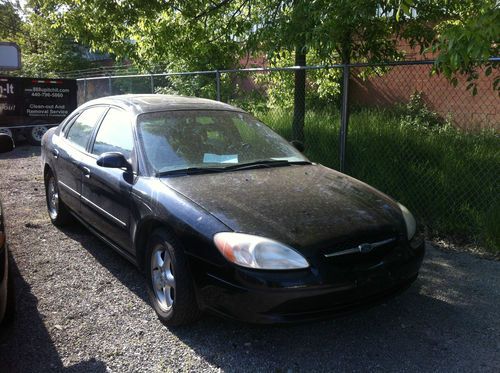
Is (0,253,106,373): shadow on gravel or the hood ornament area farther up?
the hood ornament area

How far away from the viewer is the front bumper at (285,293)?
289 centimetres

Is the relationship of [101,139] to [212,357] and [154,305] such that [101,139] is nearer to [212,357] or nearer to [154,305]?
[154,305]

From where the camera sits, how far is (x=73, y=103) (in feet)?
43.8

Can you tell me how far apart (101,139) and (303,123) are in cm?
377

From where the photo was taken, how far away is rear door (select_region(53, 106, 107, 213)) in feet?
15.9

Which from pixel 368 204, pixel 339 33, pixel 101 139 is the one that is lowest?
pixel 368 204

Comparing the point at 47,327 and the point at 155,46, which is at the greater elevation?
the point at 155,46

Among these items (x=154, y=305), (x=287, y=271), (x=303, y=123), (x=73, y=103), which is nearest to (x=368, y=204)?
(x=287, y=271)

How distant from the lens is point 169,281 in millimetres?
3379

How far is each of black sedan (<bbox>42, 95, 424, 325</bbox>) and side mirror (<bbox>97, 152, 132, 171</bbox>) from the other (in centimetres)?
1

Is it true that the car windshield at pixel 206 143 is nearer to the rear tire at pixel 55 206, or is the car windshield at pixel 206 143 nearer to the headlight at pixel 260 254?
the headlight at pixel 260 254

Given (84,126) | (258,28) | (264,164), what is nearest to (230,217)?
→ (264,164)

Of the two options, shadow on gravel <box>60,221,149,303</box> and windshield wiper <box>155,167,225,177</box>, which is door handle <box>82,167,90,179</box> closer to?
shadow on gravel <box>60,221,149,303</box>

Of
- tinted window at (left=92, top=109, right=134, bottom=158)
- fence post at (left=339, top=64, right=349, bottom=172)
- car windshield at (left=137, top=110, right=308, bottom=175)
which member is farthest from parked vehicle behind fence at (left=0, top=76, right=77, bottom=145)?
car windshield at (left=137, top=110, right=308, bottom=175)
